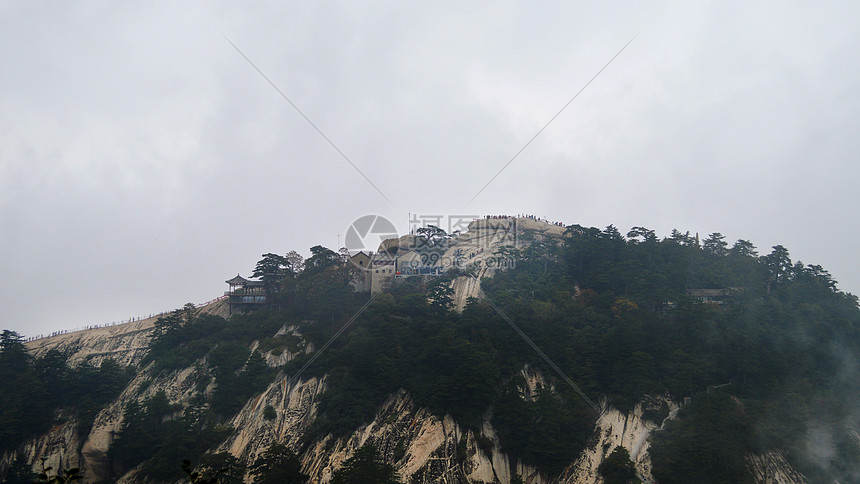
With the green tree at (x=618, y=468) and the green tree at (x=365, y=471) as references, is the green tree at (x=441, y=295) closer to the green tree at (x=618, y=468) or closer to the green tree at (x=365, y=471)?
the green tree at (x=365, y=471)

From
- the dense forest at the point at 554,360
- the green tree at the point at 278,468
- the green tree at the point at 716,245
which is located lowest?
the green tree at the point at 278,468

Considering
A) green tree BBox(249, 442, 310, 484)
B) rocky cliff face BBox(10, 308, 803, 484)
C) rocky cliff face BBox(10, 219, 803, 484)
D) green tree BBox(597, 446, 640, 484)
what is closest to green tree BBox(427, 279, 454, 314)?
rocky cliff face BBox(10, 219, 803, 484)

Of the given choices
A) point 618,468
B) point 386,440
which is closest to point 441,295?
point 386,440

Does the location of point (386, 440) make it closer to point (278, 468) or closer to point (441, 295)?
point (278, 468)

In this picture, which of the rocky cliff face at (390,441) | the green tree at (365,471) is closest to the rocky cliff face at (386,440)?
the rocky cliff face at (390,441)

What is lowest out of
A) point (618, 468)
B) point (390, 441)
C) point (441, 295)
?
point (618, 468)

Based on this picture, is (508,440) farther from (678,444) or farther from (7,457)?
(7,457)

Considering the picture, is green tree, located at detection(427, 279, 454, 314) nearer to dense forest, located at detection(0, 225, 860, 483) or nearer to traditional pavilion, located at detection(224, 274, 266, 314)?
dense forest, located at detection(0, 225, 860, 483)
